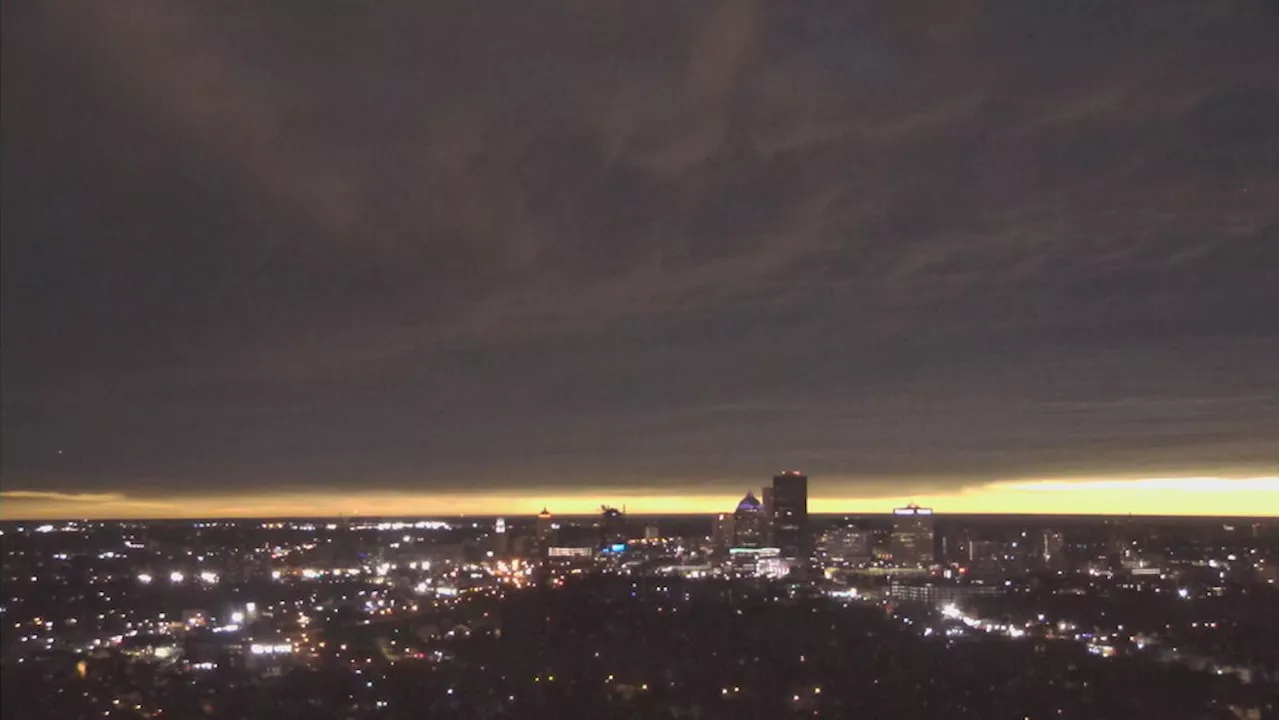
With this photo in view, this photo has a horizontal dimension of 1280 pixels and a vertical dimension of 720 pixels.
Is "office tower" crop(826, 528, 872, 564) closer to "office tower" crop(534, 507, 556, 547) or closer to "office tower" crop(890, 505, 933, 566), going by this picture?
"office tower" crop(890, 505, 933, 566)

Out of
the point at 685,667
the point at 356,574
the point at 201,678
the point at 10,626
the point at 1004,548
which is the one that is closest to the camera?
the point at 10,626

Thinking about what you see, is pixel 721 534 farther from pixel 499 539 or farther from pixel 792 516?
pixel 792 516

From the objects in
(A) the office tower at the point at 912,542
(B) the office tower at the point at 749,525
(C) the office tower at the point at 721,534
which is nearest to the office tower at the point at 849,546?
(A) the office tower at the point at 912,542

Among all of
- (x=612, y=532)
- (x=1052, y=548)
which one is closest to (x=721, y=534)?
(x=612, y=532)

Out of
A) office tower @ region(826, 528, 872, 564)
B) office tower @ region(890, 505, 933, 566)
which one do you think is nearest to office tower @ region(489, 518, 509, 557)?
office tower @ region(826, 528, 872, 564)

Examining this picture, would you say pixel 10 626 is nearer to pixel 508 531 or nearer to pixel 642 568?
pixel 642 568

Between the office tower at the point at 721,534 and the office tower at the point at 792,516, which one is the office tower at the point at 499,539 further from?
the office tower at the point at 792,516

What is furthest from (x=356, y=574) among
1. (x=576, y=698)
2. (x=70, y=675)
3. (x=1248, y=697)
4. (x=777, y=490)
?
(x=1248, y=697)
